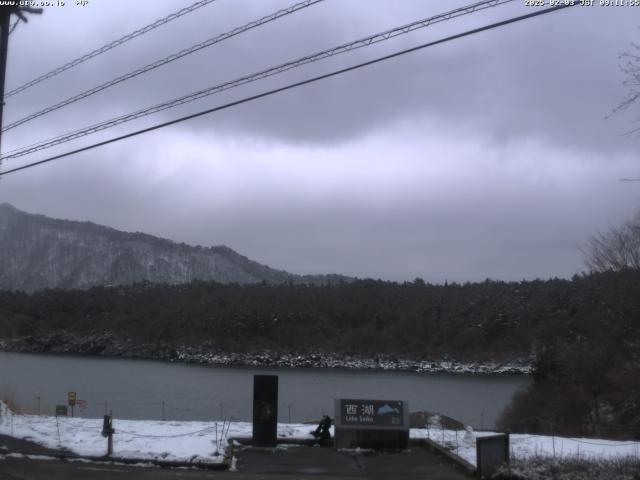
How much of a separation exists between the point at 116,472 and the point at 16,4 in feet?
42.5

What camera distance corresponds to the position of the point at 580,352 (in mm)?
41000

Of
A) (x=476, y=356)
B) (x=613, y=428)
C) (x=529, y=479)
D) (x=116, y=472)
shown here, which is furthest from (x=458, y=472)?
(x=476, y=356)

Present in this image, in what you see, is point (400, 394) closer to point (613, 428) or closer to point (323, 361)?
point (613, 428)

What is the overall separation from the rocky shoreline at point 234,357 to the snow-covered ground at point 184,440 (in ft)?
328

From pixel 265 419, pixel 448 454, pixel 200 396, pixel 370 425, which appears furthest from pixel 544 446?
pixel 200 396

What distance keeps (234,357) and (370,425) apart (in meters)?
129

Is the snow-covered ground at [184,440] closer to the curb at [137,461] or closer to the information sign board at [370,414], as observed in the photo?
the curb at [137,461]

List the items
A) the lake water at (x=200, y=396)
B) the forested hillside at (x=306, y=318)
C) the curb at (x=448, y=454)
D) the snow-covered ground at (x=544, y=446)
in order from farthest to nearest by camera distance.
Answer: the forested hillside at (x=306, y=318) < the lake water at (x=200, y=396) < the snow-covered ground at (x=544, y=446) < the curb at (x=448, y=454)

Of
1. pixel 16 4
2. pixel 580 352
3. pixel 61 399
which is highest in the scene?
pixel 16 4

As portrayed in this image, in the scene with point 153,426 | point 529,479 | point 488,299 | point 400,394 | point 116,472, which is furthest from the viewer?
point 488,299

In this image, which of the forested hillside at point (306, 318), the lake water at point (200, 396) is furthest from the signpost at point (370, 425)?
the forested hillside at point (306, 318)

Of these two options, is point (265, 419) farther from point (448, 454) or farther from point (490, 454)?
point (490, 454)

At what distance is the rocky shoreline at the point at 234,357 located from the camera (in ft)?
421

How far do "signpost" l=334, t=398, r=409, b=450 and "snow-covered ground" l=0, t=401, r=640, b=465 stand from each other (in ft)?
4.45
